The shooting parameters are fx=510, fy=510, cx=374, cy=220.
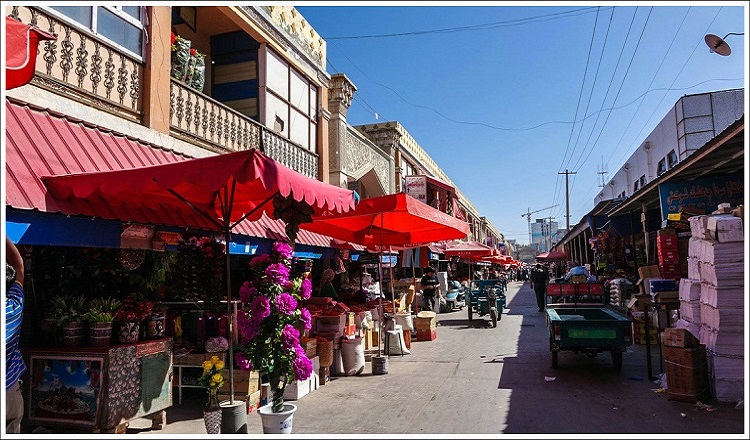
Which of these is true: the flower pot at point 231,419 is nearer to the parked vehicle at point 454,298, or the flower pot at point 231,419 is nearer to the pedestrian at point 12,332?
the pedestrian at point 12,332

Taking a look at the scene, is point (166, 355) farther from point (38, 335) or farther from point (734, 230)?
point (734, 230)

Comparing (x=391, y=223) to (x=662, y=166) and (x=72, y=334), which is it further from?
(x=662, y=166)

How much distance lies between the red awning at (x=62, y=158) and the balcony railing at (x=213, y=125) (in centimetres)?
139

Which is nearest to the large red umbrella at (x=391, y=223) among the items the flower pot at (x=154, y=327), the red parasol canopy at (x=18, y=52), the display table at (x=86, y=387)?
the flower pot at (x=154, y=327)

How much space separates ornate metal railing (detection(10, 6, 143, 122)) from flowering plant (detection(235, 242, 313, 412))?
164 inches

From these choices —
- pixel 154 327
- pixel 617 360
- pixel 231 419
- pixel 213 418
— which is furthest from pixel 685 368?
pixel 154 327

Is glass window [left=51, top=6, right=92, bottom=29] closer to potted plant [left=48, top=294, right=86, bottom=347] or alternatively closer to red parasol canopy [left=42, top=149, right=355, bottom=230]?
red parasol canopy [left=42, top=149, right=355, bottom=230]

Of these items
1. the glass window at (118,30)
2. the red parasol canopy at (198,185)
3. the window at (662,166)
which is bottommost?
the red parasol canopy at (198,185)

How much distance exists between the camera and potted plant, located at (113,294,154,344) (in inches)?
241

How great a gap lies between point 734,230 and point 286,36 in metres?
11.1

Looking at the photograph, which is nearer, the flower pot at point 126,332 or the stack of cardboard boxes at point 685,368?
the flower pot at point 126,332

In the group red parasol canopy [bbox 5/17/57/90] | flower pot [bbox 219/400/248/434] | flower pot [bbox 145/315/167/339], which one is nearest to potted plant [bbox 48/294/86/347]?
flower pot [bbox 145/315/167/339]

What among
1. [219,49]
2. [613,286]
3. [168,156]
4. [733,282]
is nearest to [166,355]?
[168,156]

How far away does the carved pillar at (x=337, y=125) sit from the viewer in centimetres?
1662
